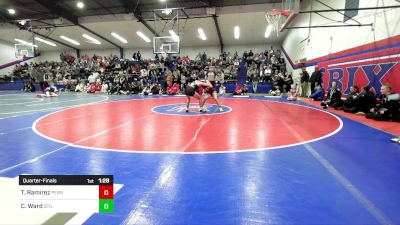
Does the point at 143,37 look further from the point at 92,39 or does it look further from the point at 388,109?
the point at 388,109

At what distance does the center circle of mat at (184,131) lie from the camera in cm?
484

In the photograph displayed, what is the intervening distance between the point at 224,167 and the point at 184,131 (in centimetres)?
246

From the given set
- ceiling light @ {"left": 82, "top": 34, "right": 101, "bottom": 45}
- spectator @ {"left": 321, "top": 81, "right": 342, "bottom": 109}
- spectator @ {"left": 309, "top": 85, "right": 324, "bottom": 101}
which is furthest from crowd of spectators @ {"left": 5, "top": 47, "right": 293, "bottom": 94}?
spectator @ {"left": 321, "top": 81, "right": 342, "bottom": 109}

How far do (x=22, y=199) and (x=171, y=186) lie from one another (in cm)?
158

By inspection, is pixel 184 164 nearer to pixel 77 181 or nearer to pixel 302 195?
pixel 302 195

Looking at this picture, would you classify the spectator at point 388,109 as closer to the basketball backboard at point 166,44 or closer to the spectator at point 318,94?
the spectator at point 318,94

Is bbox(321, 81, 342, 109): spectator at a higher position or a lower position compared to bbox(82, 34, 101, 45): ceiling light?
lower

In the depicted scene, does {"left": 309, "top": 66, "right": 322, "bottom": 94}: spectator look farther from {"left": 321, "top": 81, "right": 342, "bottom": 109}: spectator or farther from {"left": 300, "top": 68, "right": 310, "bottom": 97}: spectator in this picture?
{"left": 321, "top": 81, "right": 342, "bottom": 109}: spectator

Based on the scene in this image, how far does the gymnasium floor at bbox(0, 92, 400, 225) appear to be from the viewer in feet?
8.13

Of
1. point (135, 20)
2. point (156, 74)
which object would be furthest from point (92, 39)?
point (156, 74)

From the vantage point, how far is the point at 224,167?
3703mm

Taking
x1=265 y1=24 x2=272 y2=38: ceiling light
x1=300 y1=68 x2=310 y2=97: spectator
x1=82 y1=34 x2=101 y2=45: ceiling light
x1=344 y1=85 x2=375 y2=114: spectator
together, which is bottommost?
x1=344 y1=85 x2=375 y2=114: spectator
